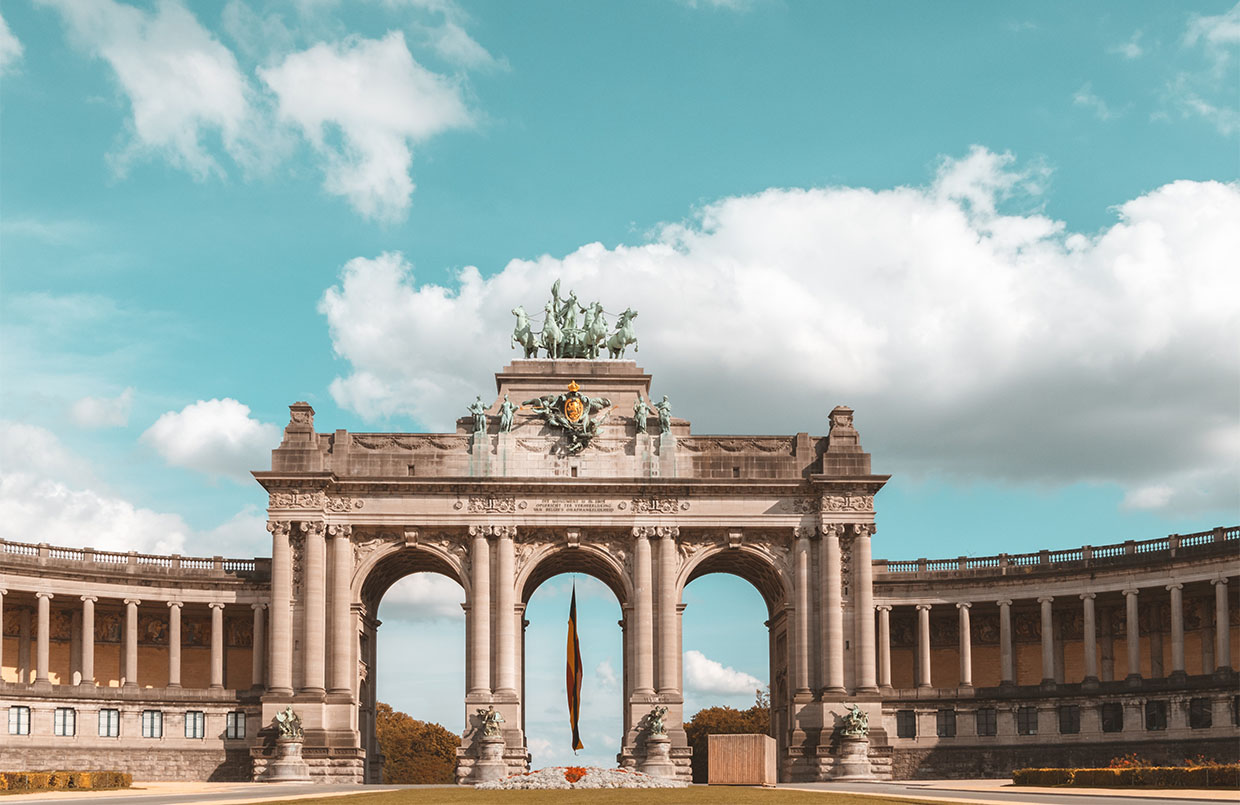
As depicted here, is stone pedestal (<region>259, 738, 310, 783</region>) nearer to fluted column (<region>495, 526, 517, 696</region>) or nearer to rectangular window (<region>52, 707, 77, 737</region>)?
fluted column (<region>495, 526, 517, 696</region>)

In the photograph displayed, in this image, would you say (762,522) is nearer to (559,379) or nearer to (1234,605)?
(559,379)

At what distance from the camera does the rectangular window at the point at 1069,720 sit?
9638 cm

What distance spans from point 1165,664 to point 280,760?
56.6 meters

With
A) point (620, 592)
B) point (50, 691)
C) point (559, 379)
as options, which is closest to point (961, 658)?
point (620, 592)

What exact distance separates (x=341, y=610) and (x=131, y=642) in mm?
14290

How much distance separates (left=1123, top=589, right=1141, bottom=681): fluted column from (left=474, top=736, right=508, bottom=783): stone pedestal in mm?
39570

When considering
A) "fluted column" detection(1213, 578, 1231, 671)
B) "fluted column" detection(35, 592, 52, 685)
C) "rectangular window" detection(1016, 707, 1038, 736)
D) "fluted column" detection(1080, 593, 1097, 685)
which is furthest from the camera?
"rectangular window" detection(1016, 707, 1038, 736)

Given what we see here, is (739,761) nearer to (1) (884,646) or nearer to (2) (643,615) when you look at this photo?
(2) (643,615)

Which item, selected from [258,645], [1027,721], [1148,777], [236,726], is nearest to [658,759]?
[1027,721]

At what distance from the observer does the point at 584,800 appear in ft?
180

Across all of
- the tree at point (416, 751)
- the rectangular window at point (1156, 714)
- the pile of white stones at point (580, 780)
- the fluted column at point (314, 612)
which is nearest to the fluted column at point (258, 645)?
the fluted column at point (314, 612)

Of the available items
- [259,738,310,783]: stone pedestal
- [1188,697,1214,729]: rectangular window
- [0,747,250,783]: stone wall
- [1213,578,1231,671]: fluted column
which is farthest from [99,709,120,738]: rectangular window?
[1213,578,1231,671]: fluted column

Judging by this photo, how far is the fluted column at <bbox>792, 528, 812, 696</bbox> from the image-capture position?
95562mm

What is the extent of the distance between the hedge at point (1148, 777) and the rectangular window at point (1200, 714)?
2321cm
